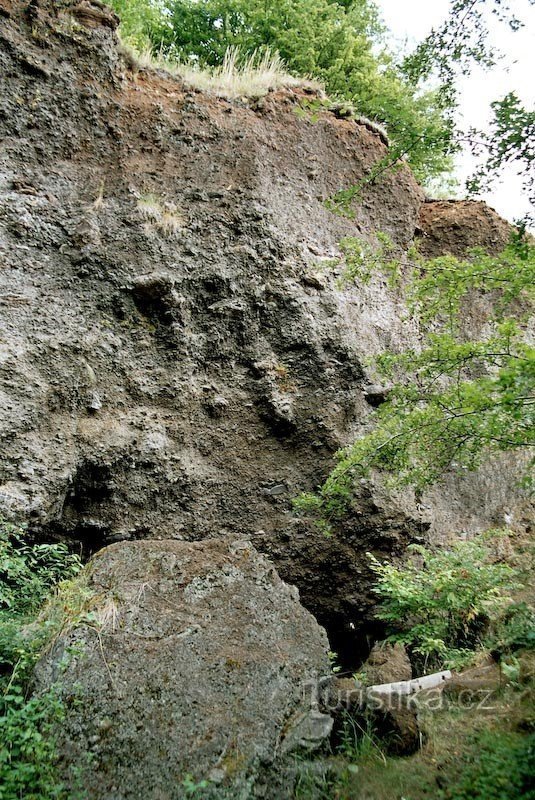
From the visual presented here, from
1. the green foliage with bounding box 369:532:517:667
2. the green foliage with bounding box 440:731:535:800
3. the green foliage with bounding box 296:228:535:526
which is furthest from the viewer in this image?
the green foliage with bounding box 369:532:517:667

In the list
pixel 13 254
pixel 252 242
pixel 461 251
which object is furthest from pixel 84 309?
pixel 461 251

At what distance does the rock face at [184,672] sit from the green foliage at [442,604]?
5.20ft

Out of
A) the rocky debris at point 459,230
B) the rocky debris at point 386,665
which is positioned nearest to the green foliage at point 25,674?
the rocky debris at point 386,665

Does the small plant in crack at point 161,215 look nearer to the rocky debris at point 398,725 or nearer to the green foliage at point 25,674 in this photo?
the green foliage at point 25,674

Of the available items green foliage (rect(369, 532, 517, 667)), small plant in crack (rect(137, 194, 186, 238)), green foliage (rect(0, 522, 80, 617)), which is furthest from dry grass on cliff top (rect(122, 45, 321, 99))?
green foliage (rect(369, 532, 517, 667))

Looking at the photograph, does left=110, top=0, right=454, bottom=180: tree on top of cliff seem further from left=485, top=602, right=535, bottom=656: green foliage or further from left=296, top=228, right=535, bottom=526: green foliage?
left=485, top=602, right=535, bottom=656: green foliage

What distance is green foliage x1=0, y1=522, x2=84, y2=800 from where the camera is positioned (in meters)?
3.08

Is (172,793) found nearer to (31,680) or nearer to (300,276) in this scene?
(31,680)

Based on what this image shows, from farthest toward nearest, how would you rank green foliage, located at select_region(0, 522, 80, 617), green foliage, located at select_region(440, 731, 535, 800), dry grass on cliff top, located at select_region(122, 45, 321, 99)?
dry grass on cliff top, located at select_region(122, 45, 321, 99)
green foliage, located at select_region(0, 522, 80, 617)
green foliage, located at select_region(440, 731, 535, 800)

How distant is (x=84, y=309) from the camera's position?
6215mm

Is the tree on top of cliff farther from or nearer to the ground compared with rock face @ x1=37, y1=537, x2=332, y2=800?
farther from the ground

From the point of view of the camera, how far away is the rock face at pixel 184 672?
10.7 feet

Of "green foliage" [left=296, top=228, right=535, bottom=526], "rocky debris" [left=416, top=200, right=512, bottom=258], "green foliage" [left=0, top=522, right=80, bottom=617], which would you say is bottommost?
"green foliage" [left=0, top=522, right=80, bottom=617]

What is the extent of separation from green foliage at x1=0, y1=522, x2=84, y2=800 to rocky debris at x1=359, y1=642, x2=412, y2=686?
253cm
